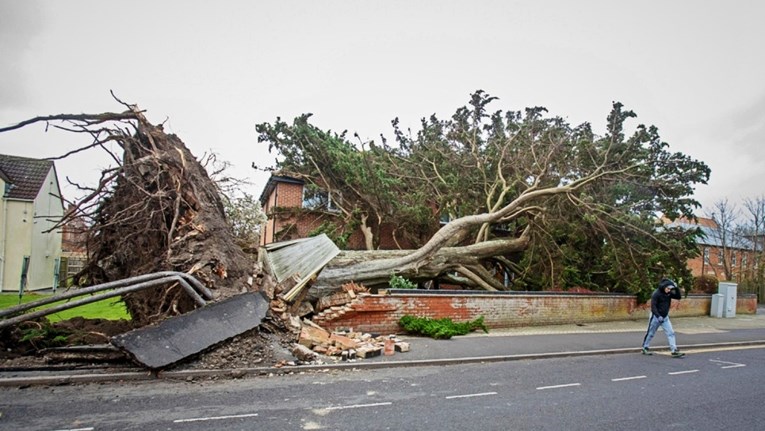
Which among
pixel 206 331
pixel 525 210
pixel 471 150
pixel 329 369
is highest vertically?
pixel 471 150

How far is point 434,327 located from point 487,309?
245 cm

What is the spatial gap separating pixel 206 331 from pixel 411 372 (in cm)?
344

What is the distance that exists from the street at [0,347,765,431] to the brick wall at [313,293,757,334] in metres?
2.88

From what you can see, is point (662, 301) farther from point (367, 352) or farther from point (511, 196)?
point (511, 196)

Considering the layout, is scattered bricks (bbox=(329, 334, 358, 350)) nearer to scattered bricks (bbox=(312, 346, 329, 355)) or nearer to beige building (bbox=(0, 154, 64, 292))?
scattered bricks (bbox=(312, 346, 329, 355))

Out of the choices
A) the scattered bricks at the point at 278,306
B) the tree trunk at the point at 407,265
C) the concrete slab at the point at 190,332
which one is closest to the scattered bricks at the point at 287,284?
the scattered bricks at the point at 278,306

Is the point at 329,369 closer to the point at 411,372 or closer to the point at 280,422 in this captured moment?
the point at 411,372

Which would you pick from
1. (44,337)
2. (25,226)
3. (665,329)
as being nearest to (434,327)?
(665,329)

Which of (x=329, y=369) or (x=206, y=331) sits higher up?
(x=206, y=331)

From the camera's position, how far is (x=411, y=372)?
281 inches

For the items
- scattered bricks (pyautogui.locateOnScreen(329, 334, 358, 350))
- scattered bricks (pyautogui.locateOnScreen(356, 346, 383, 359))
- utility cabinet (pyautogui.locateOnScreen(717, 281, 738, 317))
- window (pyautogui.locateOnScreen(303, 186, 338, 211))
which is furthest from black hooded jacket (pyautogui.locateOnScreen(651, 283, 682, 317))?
utility cabinet (pyautogui.locateOnScreen(717, 281, 738, 317))

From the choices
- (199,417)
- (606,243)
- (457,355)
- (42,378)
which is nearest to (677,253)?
(606,243)

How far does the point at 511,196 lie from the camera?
17.1m

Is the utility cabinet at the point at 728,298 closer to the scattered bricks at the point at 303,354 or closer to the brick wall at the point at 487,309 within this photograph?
the brick wall at the point at 487,309
